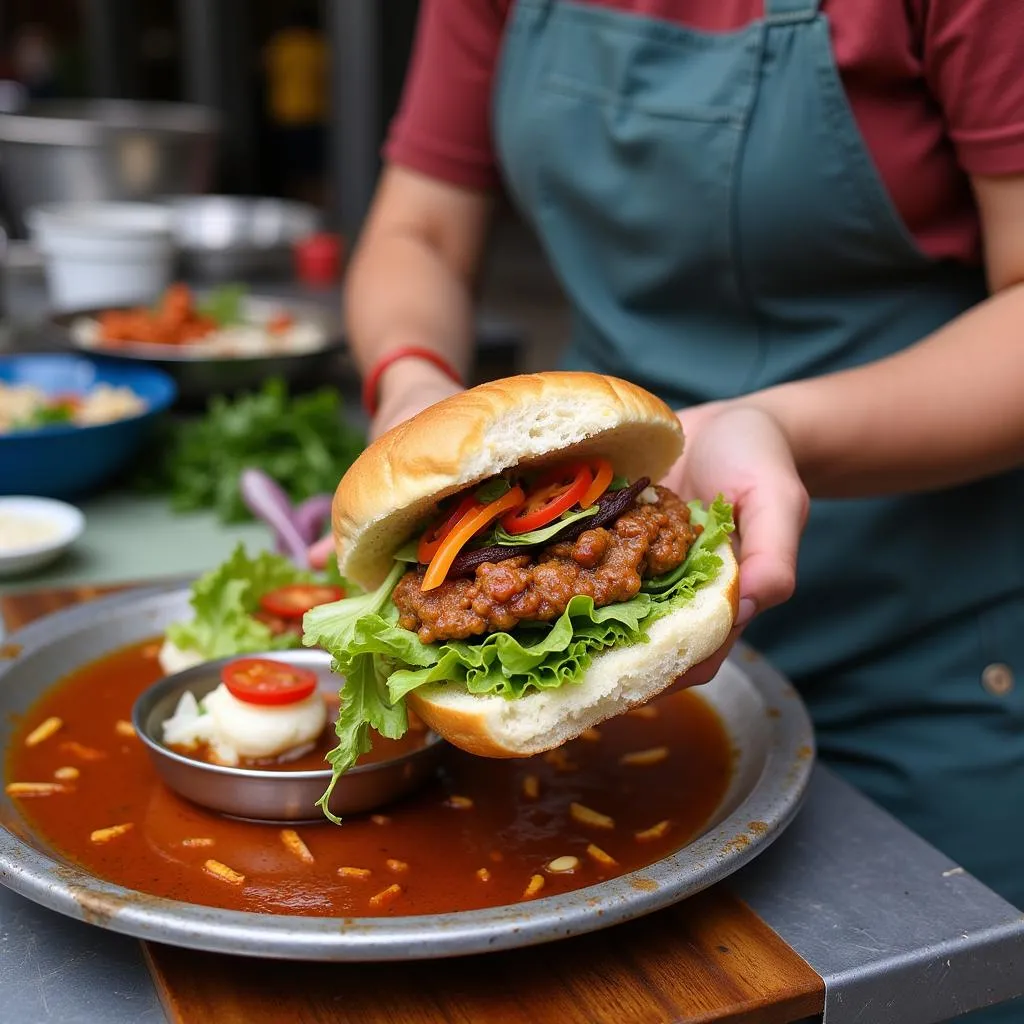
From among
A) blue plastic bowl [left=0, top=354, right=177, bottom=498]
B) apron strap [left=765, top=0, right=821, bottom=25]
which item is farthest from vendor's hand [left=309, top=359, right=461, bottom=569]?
apron strap [left=765, top=0, right=821, bottom=25]

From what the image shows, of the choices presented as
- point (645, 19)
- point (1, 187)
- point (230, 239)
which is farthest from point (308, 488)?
point (1, 187)

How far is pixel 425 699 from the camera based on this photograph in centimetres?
160

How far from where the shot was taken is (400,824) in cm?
165

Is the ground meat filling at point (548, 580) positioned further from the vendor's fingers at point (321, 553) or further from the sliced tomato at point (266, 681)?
Answer: the vendor's fingers at point (321, 553)

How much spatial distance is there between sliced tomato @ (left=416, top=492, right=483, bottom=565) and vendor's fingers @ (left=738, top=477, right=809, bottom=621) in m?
0.38

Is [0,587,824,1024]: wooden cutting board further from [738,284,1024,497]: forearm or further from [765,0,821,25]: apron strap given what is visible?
[765,0,821,25]: apron strap

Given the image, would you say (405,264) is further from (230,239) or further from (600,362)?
(230,239)

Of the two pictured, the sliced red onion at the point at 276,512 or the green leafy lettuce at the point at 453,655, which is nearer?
the green leafy lettuce at the point at 453,655

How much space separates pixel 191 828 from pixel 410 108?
1.86m

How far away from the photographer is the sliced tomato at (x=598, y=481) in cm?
175

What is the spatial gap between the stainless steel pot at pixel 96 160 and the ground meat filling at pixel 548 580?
3946mm

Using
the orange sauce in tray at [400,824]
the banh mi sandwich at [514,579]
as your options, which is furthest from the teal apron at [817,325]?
the banh mi sandwich at [514,579]

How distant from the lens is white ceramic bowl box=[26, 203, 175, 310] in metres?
4.07

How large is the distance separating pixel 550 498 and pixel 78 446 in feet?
5.05
